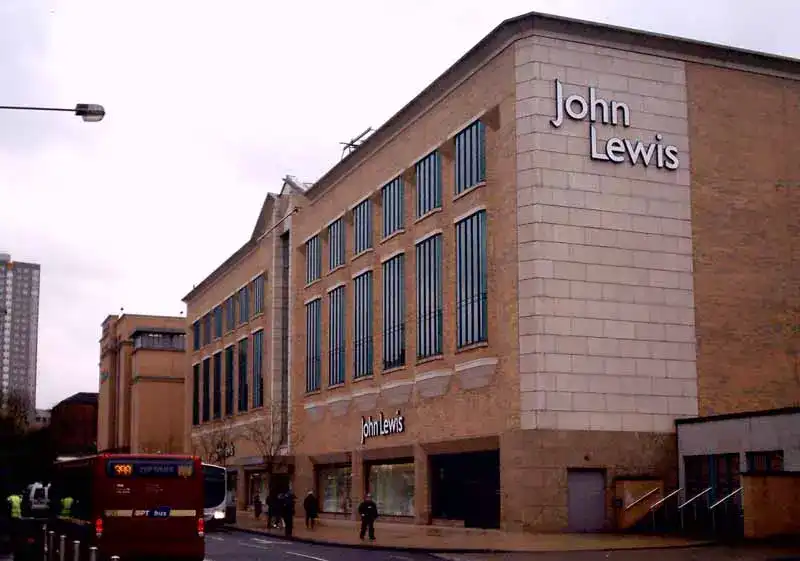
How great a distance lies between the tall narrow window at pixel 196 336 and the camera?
96938mm

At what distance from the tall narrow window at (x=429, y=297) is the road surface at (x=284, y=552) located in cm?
1090

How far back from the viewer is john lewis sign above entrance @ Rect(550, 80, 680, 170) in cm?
4375

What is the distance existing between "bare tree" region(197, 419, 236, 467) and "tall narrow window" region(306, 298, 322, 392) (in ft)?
49.3

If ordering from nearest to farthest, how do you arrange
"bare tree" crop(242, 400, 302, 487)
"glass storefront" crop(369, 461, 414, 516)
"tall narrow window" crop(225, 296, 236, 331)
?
"glass storefront" crop(369, 461, 414, 516) → "bare tree" crop(242, 400, 302, 487) → "tall narrow window" crop(225, 296, 236, 331)

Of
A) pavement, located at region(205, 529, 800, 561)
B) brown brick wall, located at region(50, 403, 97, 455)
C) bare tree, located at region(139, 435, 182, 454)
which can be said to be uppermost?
brown brick wall, located at region(50, 403, 97, 455)

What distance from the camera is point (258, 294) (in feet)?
253

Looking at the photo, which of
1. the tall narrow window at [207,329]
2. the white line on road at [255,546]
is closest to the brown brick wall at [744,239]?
the white line on road at [255,546]

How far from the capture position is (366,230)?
58281 mm

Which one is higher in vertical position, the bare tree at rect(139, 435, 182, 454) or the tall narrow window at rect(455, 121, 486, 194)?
the tall narrow window at rect(455, 121, 486, 194)

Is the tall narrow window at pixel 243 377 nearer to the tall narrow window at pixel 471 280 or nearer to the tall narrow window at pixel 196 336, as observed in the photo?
the tall narrow window at pixel 196 336

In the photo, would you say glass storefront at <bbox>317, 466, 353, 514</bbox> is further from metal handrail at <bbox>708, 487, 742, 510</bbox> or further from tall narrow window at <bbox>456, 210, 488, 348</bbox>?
metal handrail at <bbox>708, 487, 742, 510</bbox>

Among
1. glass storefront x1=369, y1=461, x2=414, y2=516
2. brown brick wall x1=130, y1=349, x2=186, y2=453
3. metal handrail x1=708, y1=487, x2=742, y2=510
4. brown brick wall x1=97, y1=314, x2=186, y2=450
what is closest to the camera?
metal handrail x1=708, y1=487, x2=742, y2=510

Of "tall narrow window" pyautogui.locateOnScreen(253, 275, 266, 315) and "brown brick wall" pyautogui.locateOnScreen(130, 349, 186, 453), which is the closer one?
"tall narrow window" pyautogui.locateOnScreen(253, 275, 266, 315)

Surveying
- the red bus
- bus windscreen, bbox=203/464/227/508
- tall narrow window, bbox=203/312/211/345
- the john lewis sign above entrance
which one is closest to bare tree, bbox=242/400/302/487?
bus windscreen, bbox=203/464/227/508
